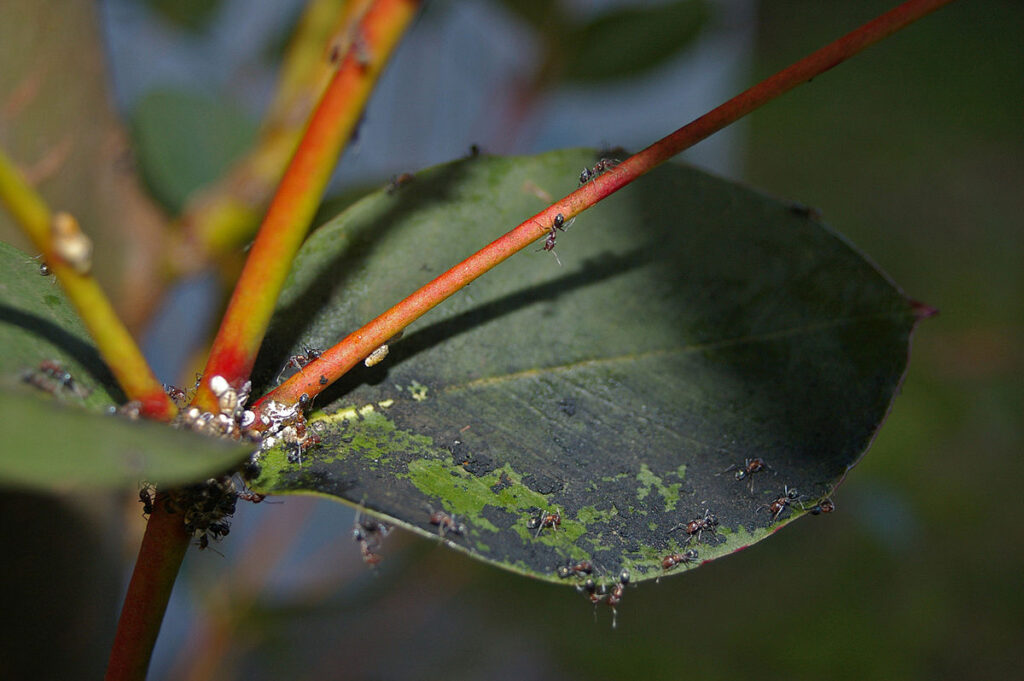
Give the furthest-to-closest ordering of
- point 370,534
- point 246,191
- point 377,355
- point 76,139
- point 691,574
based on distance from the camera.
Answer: point 691,574, point 246,191, point 76,139, point 370,534, point 377,355

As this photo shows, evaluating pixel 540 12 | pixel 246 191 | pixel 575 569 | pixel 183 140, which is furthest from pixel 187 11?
pixel 575 569

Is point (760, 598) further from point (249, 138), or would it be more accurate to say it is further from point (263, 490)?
point (263, 490)

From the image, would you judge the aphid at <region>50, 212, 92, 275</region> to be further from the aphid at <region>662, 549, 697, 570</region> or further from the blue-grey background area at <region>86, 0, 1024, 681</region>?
the blue-grey background area at <region>86, 0, 1024, 681</region>

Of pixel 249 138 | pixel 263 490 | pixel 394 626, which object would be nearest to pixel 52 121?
pixel 249 138

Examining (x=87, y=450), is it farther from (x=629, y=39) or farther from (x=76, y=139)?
(x=629, y=39)

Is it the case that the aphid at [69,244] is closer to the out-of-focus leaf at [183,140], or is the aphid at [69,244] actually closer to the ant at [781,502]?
the ant at [781,502]

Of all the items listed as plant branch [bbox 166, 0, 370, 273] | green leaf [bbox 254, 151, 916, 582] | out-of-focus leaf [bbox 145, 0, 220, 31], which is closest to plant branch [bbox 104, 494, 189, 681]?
green leaf [bbox 254, 151, 916, 582]
